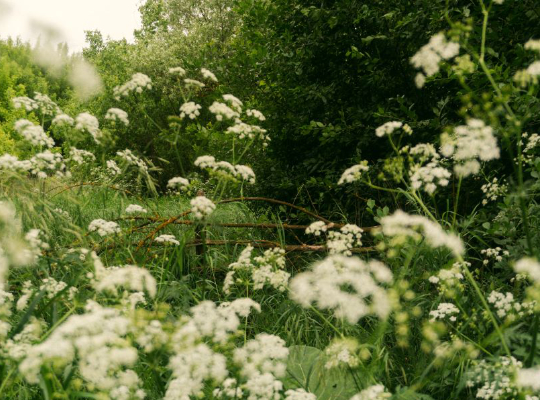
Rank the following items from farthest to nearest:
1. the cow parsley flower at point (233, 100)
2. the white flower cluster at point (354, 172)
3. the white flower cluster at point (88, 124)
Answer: the cow parsley flower at point (233, 100) < the white flower cluster at point (88, 124) < the white flower cluster at point (354, 172)

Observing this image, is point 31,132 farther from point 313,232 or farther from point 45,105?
point 313,232

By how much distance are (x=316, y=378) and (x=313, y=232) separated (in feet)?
2.86

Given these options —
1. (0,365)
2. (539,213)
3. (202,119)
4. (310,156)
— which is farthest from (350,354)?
(202,119)

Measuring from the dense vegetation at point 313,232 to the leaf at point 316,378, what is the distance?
0.02m

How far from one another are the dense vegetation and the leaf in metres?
0.02

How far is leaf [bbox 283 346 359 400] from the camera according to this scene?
236 centimetres

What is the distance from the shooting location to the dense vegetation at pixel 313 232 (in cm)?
184

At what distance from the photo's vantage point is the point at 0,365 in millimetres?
1824

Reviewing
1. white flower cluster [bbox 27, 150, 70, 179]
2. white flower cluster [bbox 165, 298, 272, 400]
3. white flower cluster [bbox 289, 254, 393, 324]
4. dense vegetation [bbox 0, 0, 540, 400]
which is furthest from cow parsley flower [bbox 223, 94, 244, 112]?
white flower cluster [bbox 165, 298, 272, 400]

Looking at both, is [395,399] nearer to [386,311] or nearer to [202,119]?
[386,311]

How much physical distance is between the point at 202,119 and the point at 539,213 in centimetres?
1462

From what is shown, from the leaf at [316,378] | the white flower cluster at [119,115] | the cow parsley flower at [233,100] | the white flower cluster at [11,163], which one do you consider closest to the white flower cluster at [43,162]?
the white flower cluster at [11,163]

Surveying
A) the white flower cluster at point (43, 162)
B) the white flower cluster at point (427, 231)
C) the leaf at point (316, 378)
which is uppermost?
the white flower cluster at point (43, 162)

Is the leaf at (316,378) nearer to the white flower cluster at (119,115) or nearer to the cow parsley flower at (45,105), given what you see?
the white flower cluster at (119,115)
